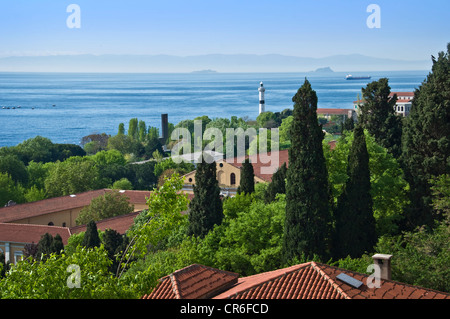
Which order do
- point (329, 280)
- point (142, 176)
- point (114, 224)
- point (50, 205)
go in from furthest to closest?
1. point (142, 176)
2. point (50, 205)
3. point (114, 224)
4. point (329, 280)

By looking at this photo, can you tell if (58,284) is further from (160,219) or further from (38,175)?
(38,175)

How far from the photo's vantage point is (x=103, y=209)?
34906 millimetres

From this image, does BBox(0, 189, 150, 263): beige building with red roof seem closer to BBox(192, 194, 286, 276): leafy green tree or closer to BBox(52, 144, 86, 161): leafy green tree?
BBox(192, 194, 286, 276): leafy green tree

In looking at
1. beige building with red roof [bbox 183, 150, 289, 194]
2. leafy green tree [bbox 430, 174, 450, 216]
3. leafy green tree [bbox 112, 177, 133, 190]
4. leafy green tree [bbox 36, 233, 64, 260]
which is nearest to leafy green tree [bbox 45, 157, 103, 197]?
leafy green tree [bbox 112, 177, 133, 190]

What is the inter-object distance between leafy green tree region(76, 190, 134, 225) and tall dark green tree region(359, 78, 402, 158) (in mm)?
15946

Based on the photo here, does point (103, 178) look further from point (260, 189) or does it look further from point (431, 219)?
point (431, 219)

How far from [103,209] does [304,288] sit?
24.9m

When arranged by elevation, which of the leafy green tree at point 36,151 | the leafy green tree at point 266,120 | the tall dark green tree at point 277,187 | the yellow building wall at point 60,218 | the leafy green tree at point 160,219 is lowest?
the yellow building wall at point 60,218


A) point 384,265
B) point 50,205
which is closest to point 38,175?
point 50,205

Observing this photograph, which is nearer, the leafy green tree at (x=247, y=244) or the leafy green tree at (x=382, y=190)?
the leafy green tree at (x=247, y=244)

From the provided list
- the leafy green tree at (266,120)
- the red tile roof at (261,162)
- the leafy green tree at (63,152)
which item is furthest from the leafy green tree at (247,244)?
the leafy green tree at (266,120)

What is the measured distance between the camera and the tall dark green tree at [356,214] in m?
19.0

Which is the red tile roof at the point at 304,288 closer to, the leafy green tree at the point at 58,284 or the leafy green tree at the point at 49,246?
the leafy green tree at the point at 58,284

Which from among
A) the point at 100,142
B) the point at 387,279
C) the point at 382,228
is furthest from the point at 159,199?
the point at 100,142
